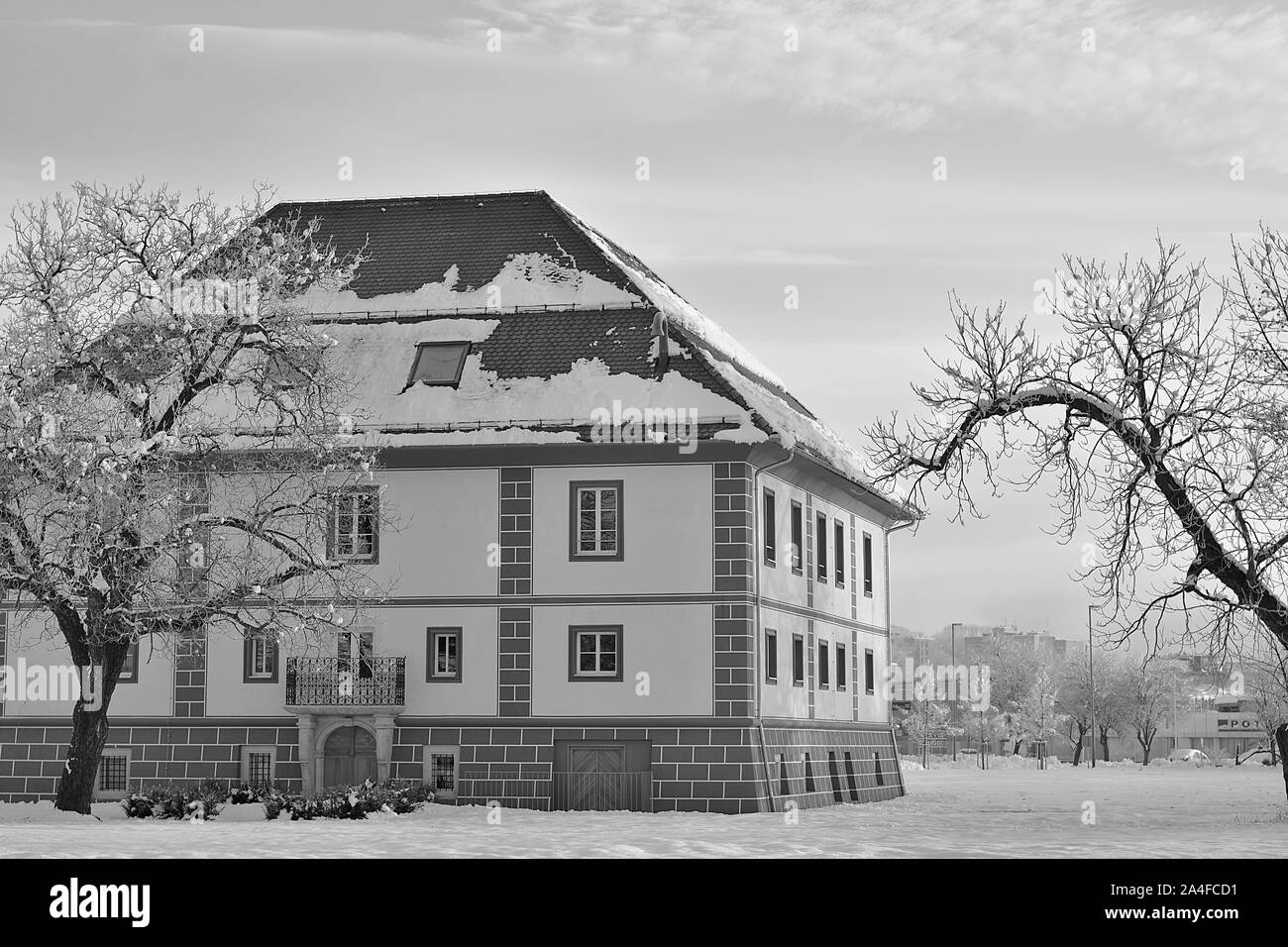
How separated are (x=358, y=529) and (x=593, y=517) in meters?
5.08

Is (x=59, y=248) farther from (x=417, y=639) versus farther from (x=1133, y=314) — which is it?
(x=1133, y=314)

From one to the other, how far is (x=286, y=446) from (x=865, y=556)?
19.3m

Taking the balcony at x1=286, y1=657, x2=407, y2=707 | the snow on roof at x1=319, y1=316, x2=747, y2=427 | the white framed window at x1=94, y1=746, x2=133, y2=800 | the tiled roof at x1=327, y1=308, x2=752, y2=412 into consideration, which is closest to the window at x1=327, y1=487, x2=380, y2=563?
the snow on roof at x1=319, y1=316, x2=747, y2=427

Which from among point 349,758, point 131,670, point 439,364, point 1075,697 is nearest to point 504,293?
point 439,364

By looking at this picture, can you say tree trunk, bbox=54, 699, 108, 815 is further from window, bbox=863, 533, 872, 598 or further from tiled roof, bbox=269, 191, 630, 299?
window, bbox=863, 533, 872, 598

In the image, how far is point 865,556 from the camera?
5062cm

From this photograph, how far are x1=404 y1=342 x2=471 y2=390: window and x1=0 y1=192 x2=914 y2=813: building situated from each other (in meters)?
0.05

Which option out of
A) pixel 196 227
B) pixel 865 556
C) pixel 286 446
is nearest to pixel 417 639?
pixel 286 446

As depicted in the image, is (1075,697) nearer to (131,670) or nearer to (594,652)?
(594,652)

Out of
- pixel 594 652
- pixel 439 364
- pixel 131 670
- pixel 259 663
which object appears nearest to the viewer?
pixel 594 652

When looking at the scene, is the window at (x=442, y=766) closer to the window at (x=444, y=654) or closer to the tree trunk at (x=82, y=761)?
the window at (x=444, y=654)

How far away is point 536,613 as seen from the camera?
127ft

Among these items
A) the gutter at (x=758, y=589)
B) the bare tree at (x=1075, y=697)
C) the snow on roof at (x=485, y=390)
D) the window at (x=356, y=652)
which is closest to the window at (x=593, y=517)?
the snow on roof at (x=485, y=390)

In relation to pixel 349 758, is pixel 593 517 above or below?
above
